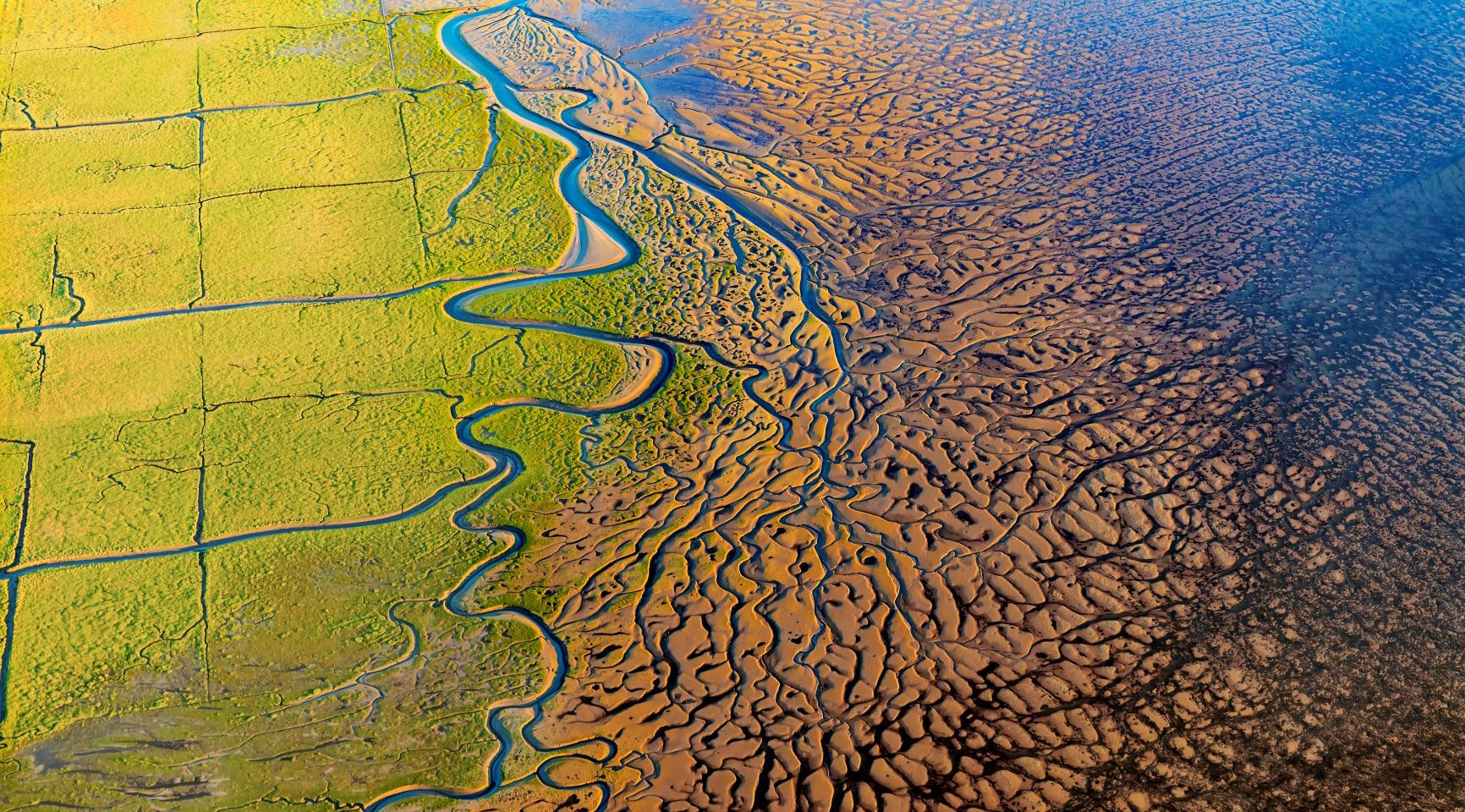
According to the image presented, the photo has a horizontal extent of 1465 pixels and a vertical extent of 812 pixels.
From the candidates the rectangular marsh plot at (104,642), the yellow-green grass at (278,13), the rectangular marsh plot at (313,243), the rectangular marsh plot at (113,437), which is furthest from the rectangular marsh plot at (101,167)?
the rectangular marsh plot at (104,642)

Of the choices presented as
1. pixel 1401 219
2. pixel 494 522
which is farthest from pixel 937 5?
pixel 494 522

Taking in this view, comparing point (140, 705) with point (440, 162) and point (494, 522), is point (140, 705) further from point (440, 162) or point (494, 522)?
point (440, 162)

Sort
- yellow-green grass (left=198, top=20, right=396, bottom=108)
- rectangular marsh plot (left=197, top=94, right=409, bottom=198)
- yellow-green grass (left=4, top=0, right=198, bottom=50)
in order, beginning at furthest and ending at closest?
yellow-green grass (left=4, top=0, right=198, bottom=50), yellow-green grass (left=198, top=20, right=396, bottom=108), rectangular marsh plot (left=197, top=94, right=409, bottom=198)

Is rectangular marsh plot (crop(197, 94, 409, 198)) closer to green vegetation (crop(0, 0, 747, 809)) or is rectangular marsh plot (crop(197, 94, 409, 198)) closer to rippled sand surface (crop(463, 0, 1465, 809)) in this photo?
green vegetation (crop(0, 0, 747, 809))

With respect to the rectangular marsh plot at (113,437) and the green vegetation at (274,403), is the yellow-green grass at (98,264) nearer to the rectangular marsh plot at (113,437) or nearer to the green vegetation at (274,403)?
the green vegetation at (274,403)

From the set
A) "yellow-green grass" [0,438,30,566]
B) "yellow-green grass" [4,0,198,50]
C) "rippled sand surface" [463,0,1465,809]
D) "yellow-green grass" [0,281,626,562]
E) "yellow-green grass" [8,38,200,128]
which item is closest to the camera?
"rippled sand surface" [463,0,1465,809]

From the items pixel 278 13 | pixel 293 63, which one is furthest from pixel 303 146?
pixel 278 13

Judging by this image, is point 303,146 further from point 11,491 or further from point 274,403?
point 11,491

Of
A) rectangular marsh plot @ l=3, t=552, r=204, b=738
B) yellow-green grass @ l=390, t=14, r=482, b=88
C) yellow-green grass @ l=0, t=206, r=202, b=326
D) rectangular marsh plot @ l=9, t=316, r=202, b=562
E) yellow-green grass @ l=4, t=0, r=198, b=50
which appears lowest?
rectangular marsh plot @ l=3, t=552, r=204, b=738

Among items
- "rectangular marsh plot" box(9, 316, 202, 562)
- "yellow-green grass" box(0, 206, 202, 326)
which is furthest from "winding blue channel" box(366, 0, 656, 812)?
"yellow-green grass" box(0, 206, 202, 326)

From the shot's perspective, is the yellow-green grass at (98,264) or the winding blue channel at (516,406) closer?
the winding blue channel at (516,406)

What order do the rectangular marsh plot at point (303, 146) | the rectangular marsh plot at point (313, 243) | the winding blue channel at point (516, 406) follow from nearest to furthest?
the winding blue channel at point (516, 406)
the rectangular marsh plot at point (313, 243)
the rectangular marsh plot at point (303, 146)

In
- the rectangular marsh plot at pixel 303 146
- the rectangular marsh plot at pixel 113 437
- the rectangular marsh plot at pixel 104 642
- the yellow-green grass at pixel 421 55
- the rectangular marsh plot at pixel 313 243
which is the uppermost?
the yellow-green grass at pixel 421 55
